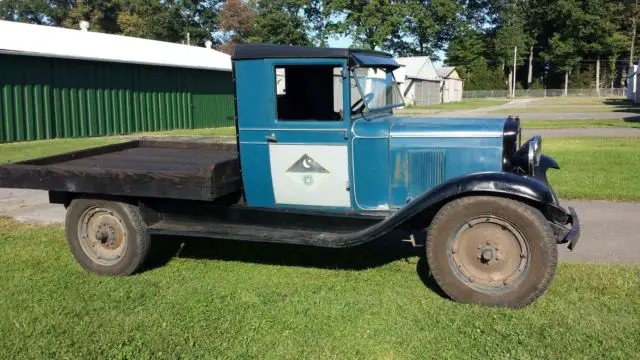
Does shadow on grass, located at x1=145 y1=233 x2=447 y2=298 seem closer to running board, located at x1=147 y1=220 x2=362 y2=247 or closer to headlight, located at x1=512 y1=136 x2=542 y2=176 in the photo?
running board, located at x1=147 y1=220 x2=362 y2=247

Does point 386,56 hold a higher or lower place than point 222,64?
lower

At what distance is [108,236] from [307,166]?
2.05 m

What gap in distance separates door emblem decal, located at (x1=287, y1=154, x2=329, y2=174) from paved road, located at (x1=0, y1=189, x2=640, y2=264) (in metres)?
2.62

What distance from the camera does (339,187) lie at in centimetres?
495

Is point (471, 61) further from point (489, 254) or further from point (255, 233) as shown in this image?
point (489, 254)

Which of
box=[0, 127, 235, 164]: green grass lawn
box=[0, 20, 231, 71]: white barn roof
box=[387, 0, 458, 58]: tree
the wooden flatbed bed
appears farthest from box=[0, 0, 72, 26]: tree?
the wooden flatbed bed

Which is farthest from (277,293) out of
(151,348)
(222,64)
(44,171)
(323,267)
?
(222,64)

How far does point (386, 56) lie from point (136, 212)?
286 centimetres

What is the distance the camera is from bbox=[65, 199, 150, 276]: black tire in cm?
527

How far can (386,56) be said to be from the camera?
5.64 metres

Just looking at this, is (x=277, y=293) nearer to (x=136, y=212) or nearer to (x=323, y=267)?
(x=323, y=267)

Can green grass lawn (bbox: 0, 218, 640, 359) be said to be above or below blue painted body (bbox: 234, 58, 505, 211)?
below

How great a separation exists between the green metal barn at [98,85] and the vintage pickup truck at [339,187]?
45.9 feet

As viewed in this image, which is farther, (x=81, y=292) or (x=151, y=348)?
(x=81, y=292)
